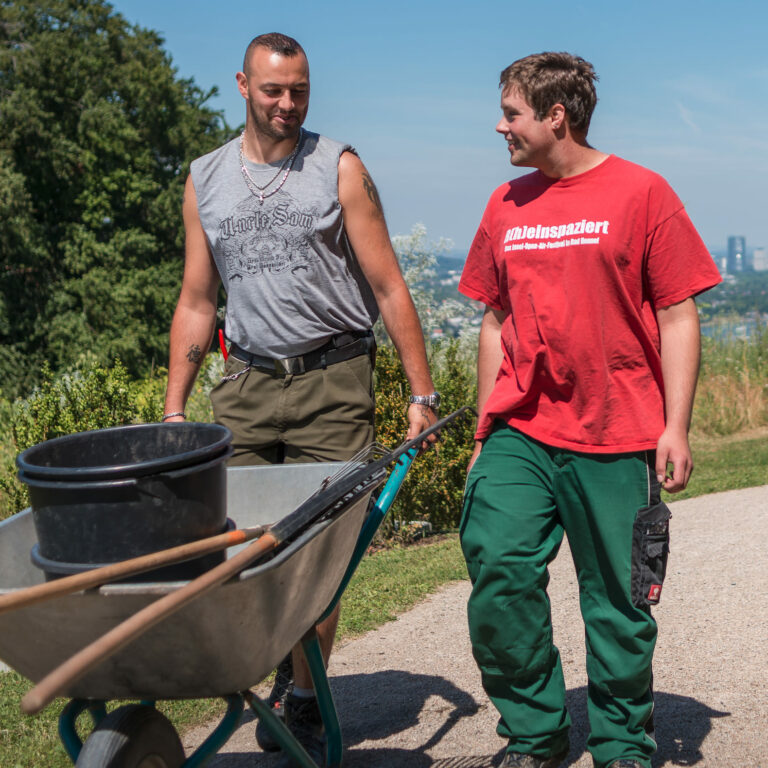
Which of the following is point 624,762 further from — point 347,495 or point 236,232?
point 236,232

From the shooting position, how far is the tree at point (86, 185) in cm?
2933

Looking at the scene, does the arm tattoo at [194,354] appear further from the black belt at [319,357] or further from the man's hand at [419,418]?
the man's hand at [419,418]

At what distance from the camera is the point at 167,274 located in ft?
103

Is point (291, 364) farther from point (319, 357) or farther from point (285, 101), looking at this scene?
point (285, 101)

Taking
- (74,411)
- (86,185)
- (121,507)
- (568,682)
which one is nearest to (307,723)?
(568,682)

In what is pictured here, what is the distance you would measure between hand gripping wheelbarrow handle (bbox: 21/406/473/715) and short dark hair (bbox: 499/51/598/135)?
1054mm

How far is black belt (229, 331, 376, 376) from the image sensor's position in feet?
10.8

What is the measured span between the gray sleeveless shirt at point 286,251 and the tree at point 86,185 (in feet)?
83.4

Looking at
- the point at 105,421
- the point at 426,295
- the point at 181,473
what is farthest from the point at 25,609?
the point at 426,295

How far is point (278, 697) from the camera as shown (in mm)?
3480

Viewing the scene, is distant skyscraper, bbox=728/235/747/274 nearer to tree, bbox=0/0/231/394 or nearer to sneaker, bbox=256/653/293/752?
tree, bbox=0/0/231/394

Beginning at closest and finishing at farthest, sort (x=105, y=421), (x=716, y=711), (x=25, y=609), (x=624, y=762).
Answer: (x=25, y=609), (x=624, y=762), (x=716, y=711), (x=105, y=421)

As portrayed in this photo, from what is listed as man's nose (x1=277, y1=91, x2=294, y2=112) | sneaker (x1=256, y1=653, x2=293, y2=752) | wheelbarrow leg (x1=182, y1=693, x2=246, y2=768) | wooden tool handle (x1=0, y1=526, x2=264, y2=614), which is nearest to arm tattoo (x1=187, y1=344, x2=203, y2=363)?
man's nose (x1=277, y1=91, x2=294, y2=112)

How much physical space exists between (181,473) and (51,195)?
33.0 m
